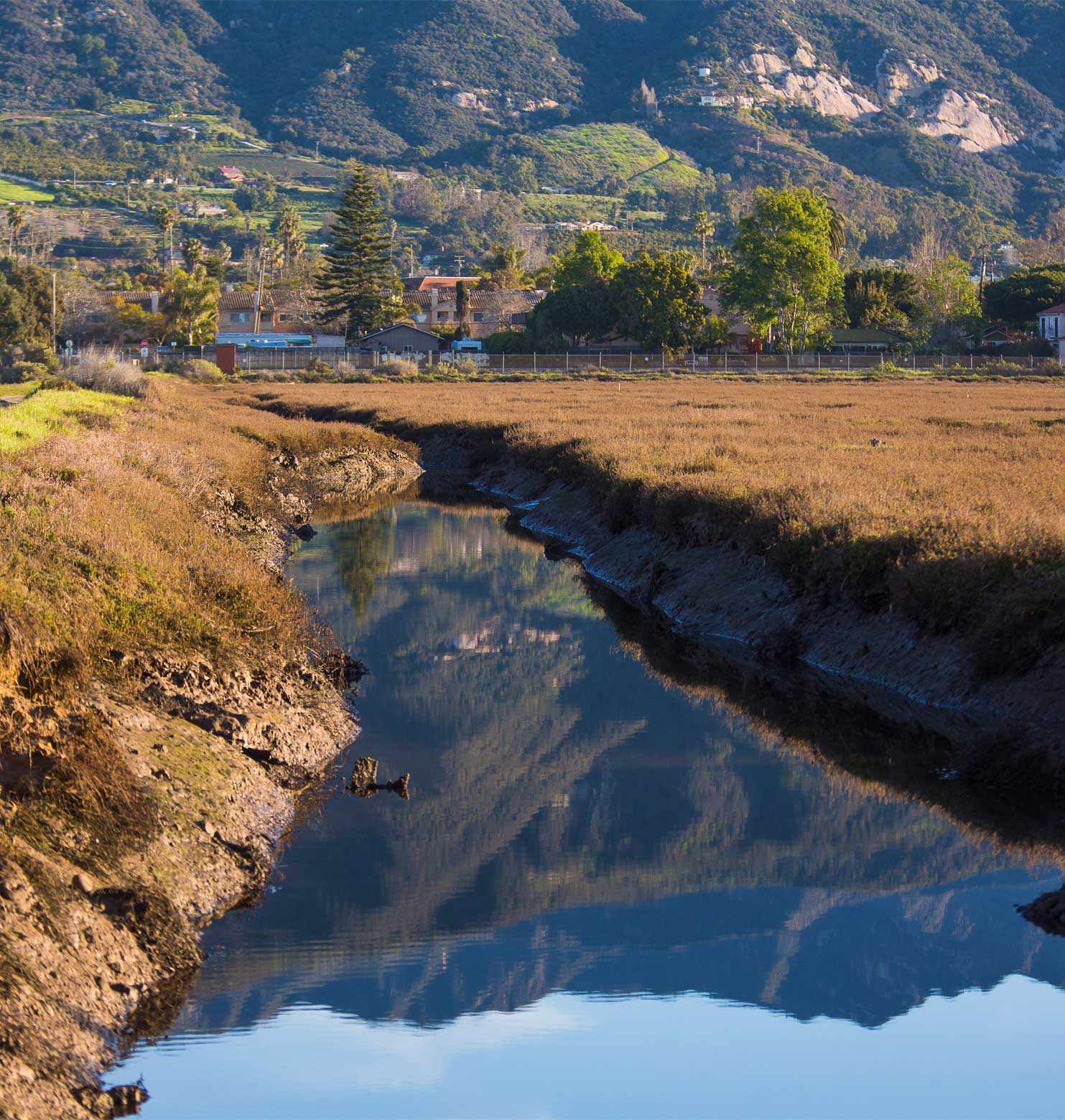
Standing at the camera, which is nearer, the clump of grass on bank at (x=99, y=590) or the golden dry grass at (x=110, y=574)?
the clump of grass on bank at (x=99, y=590)

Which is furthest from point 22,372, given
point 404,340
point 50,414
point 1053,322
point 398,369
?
point 1053,322

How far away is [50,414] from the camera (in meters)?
38.7

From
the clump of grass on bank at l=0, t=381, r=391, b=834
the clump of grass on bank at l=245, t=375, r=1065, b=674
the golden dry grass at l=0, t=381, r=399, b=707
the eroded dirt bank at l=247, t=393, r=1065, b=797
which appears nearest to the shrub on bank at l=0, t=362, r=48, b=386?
the clump of grass on bank at l=245, t=375, r=1065, b=674

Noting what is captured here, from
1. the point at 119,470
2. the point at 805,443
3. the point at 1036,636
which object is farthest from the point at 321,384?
the point at 1036,636

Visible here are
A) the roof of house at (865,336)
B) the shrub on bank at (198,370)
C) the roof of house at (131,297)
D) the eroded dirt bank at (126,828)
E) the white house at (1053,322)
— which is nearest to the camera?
the eroded dirt bank at (126,828)

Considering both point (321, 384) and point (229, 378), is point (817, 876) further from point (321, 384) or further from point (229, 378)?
point (229, 378)

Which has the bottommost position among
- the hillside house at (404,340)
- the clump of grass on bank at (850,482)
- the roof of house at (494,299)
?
the clump of grass on bank at (850,482)

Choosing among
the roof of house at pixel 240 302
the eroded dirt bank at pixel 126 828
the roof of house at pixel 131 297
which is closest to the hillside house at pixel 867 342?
the roof of house at pixel 240 302

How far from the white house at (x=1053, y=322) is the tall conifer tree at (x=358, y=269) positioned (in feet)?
190

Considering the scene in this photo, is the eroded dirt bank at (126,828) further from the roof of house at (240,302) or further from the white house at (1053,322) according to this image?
the roof of house at (240,302)

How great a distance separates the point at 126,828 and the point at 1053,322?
126m

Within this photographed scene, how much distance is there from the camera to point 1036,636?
1666 cm

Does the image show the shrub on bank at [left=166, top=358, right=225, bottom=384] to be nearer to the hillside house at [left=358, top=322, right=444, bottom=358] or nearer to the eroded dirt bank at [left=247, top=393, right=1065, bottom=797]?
the hillside house at [left=358, top=322, right=444, bottom=358]

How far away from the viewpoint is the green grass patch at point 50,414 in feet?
98.3
